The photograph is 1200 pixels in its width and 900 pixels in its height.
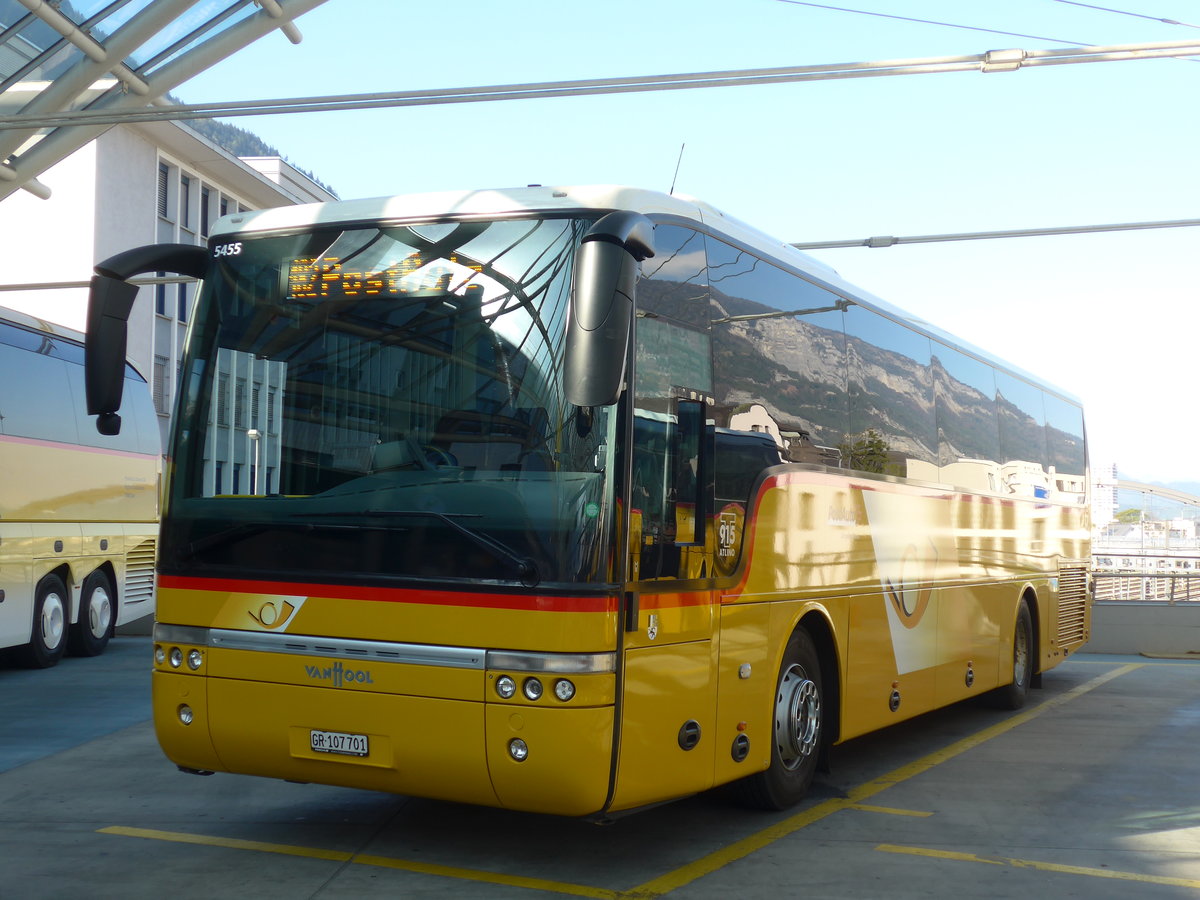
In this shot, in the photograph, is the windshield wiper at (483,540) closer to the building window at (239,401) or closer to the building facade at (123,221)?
the building window at (239,401)

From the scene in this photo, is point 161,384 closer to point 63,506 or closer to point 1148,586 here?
point 63,506

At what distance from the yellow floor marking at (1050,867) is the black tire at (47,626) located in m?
11.7

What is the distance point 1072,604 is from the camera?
50.9 feet

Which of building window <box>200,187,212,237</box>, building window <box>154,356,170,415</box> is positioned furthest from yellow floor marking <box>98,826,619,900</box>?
building window <box>200,187,212,237</box>

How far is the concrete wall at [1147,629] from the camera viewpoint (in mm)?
20297

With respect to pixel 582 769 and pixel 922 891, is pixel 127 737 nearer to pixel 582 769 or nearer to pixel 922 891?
pixel 582 769

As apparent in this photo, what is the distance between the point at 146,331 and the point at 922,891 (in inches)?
1487

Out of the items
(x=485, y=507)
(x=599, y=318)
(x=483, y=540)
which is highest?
(x=599, y=318)

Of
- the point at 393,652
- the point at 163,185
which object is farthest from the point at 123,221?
the point at 393,652

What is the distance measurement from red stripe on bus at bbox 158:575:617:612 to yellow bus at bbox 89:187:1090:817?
0.5 inches

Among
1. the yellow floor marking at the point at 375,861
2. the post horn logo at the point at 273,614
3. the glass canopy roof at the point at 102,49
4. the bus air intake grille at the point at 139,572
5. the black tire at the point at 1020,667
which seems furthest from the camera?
the bus air intake grille at the point at 139,572

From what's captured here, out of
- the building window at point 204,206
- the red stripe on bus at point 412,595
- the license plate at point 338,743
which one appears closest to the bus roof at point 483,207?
the red stripe on bus at point 412,595

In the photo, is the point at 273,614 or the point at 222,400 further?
the point at 222,400

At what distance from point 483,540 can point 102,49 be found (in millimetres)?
14599
